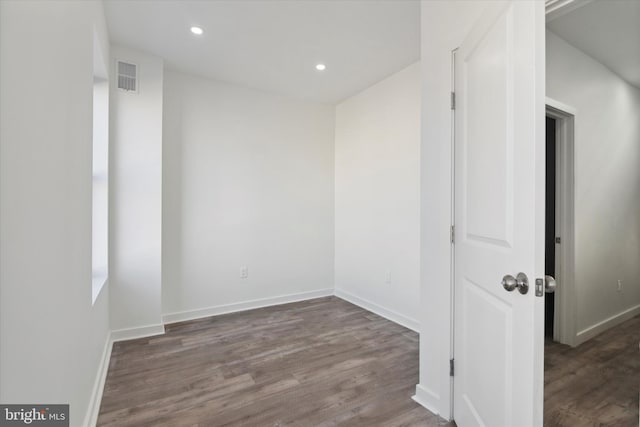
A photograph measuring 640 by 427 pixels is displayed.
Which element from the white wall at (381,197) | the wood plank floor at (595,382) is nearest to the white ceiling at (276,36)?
the white wall at (381,197)

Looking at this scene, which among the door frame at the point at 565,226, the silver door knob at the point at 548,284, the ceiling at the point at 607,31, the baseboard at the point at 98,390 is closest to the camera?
the silver door knob at the point at 548,284

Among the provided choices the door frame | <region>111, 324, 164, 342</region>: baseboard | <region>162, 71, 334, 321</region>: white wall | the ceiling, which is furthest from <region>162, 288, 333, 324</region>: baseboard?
the ceiling

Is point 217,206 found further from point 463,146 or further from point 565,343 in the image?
point 565,343

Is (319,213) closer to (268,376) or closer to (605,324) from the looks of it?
(268,376)

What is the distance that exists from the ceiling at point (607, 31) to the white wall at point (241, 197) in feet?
8.95

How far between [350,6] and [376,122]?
153 cm

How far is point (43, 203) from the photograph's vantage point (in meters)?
1.02

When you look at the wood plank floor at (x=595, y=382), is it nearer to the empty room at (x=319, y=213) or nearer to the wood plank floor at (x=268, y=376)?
the empty room at (x=319, y=213)

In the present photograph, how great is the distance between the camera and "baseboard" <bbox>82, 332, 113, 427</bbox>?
5.37 ft

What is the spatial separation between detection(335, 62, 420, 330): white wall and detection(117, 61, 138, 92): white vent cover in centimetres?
250

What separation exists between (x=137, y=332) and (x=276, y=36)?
304 centimetres

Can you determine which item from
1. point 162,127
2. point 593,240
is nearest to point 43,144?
point 162,127

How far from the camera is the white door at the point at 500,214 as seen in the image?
40.8 inches

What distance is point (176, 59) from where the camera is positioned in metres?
3.05
